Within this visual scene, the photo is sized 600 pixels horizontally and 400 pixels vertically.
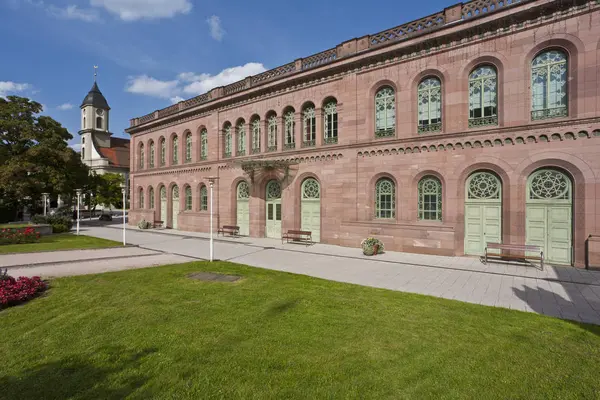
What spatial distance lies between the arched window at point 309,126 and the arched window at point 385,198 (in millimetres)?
5335

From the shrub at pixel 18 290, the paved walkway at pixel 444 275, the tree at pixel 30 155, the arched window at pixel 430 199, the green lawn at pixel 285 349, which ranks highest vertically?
the tree at pixel 30 155

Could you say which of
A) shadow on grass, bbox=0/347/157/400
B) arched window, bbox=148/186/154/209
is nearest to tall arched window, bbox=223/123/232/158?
arched window, bbox=148/186/154/209

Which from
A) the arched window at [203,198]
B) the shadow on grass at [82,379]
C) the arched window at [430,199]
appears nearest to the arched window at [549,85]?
the arched window at [430,199]

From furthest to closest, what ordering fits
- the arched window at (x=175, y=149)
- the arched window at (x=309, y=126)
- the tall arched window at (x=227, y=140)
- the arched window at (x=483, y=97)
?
the arched window at (x=175, y=149)
the tall arched window at (x=227, y=140)
the arched window at (x=309, y=126)
the arched window at (x=483, y=97)

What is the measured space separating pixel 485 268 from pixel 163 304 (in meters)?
11.4

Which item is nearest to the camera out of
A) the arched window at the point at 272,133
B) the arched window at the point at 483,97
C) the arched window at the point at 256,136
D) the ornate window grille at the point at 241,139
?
the arched window at the point at 483,97

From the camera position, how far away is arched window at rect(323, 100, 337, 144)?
59.6 ft

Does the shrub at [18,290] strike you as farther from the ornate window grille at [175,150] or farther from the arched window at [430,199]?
the ornate window grille at [175,150]

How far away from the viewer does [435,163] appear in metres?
14.4

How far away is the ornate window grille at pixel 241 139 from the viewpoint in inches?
897

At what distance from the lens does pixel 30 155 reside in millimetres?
26734

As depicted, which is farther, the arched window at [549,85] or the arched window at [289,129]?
the arched window at [289,129]

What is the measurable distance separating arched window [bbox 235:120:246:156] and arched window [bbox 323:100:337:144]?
23.8ft

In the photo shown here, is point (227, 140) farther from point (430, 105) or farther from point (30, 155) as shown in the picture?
point (30, 155)
